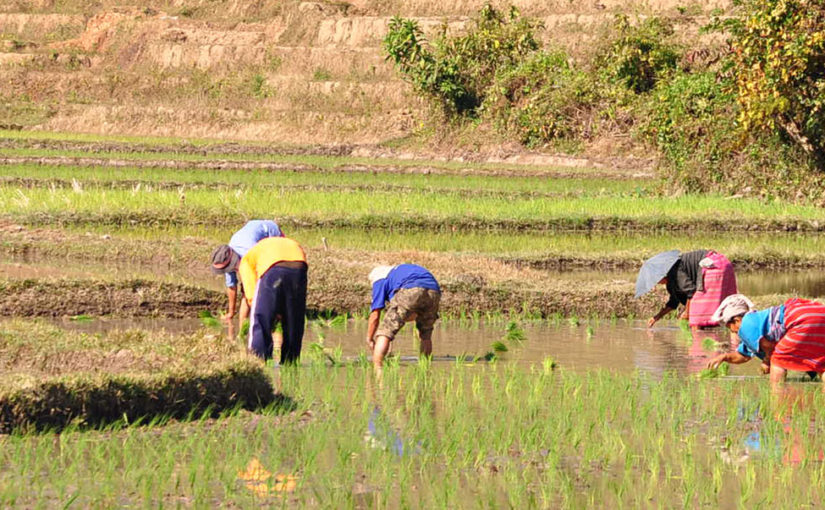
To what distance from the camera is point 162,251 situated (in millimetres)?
12000

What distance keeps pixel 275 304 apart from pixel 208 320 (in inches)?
83.5

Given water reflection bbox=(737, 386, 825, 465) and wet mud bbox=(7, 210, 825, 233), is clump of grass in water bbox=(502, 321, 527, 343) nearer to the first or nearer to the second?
water reflection bbox=(737, 386, 825, 465)

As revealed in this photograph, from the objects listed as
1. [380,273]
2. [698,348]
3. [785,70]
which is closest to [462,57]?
[785,70]

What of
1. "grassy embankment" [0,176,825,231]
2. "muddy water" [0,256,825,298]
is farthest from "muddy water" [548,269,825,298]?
"grassy embankment" [0,176,825,231]

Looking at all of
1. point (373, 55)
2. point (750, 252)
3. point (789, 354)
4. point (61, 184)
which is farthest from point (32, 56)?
point (789, 354)

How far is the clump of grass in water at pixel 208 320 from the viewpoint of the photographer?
8.67m

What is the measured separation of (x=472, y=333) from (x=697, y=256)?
1625 mm

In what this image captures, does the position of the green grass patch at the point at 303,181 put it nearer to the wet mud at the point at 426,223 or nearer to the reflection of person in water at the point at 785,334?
the wet mud at the point at 426,223

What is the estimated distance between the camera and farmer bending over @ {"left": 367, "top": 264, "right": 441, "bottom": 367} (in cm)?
684

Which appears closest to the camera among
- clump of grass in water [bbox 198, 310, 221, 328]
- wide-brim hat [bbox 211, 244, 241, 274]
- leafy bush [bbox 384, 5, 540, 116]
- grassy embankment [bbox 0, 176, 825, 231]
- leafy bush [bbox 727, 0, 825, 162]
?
wide-brim hat [bbox 211, 244, 241, 274]

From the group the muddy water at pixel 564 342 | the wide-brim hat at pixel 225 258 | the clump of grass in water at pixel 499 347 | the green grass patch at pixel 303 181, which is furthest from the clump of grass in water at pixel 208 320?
the green grass patch at pixel 303 181

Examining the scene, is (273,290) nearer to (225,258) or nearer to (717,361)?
(225,258)

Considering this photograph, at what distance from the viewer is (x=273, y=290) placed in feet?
21.7

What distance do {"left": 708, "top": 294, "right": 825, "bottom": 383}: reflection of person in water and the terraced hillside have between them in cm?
2418
